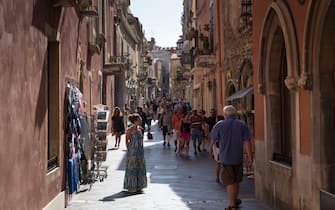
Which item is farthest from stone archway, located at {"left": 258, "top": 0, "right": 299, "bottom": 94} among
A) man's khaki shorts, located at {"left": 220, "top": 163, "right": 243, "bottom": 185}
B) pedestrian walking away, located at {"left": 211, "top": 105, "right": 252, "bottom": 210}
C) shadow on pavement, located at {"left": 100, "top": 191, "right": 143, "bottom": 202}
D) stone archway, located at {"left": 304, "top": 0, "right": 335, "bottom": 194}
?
shadow on pavement, located at {"left": 100, "top": 191, "right": 143, "bottom": 202}

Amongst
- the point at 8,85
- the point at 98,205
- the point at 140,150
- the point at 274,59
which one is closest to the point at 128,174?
the point at 140,150

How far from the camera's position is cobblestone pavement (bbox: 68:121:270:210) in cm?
959

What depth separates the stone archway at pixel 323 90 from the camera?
693cm

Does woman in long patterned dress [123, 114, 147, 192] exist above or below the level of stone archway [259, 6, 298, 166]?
below

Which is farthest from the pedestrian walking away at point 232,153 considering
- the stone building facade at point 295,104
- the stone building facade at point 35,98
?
the stone building facade at point 35,98

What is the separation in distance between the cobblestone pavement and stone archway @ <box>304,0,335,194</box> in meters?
2.55

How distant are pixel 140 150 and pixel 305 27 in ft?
16.5

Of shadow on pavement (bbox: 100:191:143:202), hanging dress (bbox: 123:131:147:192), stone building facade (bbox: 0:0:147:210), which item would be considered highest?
stone building facade (bbox: 0:0:147:210)

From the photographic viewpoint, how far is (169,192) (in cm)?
1104

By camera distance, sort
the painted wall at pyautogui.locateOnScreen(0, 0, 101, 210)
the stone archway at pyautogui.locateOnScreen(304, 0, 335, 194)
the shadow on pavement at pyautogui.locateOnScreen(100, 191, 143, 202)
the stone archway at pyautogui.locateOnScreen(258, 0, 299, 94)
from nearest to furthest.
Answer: the painted wall at pyautogui.locateOnScreen(0, 0, 101, 210) → the stone archway at pyautogui.locateOnScreen(304, 0, 335, 194) → the stone archway at pyautogui.locateOnScreen(258, 0, 299, 94) → the shadow on pavement at pyautogui.locateOnScreen(100, 191, 143, 202)

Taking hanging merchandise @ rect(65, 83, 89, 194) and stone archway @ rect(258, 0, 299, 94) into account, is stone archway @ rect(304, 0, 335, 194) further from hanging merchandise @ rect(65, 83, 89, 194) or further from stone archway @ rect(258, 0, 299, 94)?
hanging merchandise @ rect(65, 83, 89, 194)

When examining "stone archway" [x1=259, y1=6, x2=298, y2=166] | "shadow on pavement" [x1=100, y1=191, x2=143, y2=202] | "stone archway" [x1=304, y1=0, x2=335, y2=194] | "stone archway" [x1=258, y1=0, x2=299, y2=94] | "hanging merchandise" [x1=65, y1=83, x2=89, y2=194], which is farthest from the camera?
"shadow on pavement" [x1=100, y1=191, x2=143, y2=202]

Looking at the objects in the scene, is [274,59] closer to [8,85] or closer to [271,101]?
[271,101]

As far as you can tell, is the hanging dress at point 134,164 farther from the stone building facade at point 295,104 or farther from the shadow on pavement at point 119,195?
the stone building facade at point 295,104
